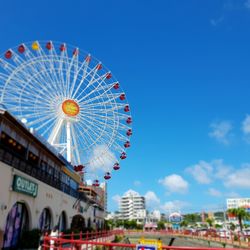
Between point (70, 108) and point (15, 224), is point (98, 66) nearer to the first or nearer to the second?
point (70, 108)

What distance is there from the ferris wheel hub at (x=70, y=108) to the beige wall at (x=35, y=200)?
9.29 m

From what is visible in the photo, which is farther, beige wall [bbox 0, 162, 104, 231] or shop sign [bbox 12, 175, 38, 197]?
shop sign [bbox 12, 175, 38, 197]

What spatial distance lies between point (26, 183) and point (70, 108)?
15107mm

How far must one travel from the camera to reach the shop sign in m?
19.9

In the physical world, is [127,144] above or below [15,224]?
above

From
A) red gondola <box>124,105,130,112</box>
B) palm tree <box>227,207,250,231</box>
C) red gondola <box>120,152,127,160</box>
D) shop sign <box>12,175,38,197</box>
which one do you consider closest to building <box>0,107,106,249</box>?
shop sign <box>12,175,38,197</box>

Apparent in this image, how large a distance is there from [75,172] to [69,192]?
122 inches

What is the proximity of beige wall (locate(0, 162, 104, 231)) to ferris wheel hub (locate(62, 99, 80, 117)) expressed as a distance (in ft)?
30.5

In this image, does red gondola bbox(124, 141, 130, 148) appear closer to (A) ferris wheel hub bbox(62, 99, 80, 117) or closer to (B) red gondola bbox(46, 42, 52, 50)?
(A) ferris wheel hub bbox(62, 99, 80, 117)

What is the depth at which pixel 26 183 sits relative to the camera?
857 inches

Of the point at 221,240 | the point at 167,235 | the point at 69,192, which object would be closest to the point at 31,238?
the point at 69,192

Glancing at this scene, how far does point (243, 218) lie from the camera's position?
82.6 meters

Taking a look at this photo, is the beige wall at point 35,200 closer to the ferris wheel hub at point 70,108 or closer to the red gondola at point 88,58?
the ferris wheel hub at point 70,108

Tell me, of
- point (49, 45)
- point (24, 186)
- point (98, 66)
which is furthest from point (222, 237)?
point (49, 45)
